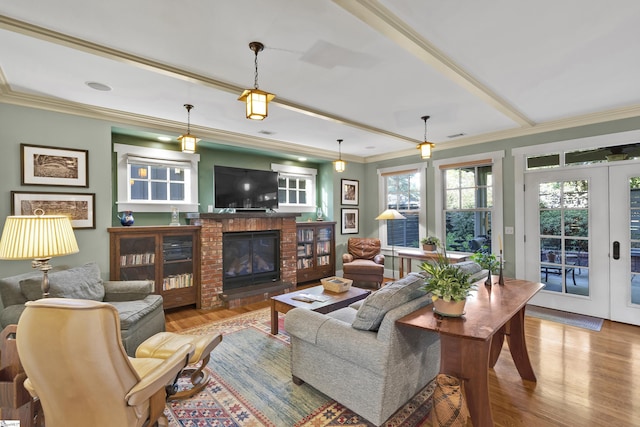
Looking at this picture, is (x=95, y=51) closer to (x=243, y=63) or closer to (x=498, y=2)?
(x=243, y=63)

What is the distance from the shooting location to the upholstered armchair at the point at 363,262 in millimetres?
5336

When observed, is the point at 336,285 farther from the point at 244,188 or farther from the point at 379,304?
the point at 244,188

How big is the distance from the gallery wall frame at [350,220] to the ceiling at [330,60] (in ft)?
8.71

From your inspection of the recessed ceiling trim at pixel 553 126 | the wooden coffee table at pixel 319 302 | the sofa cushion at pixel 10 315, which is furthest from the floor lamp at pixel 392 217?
the sofa cushion at pixel 10 315

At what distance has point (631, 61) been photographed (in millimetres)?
2551

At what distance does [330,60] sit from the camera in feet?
8.10

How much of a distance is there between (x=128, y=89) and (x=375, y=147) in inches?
→ 158

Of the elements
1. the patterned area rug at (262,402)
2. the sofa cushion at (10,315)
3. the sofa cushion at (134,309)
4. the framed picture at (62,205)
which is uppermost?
the framed picture at (62,205)

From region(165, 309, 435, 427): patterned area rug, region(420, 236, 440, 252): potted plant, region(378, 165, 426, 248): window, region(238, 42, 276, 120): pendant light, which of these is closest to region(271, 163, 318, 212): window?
region(378, 165, 426, 248): window

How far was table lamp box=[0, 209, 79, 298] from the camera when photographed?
2.16 metres

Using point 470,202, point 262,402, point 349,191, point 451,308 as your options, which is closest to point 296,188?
point 349,191

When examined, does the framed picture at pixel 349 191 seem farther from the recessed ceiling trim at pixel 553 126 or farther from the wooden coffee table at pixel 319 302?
the wooden coffee table at pixel 319 302

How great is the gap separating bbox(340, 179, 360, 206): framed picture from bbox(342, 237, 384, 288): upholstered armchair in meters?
0.83

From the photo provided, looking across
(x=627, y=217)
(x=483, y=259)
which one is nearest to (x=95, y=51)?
(x=483, y=259)
